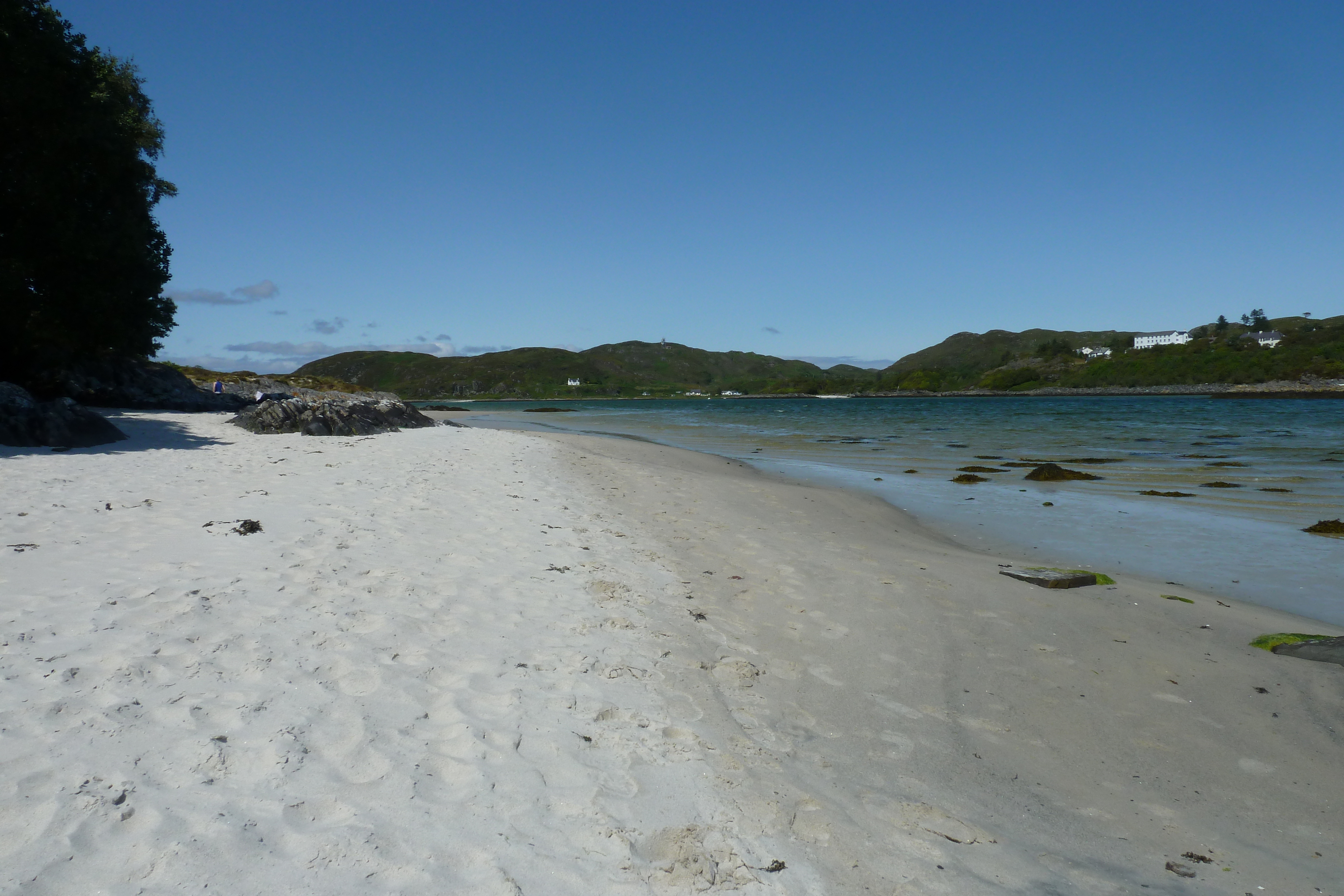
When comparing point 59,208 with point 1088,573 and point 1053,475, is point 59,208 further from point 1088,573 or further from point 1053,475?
point 1053,475

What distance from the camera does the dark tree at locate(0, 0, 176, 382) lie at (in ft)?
50.4

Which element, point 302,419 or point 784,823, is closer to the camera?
point 784,823

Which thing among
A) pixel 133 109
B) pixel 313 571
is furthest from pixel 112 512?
pixel 133 109

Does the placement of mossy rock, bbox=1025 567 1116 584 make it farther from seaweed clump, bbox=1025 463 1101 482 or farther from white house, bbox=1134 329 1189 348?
white house, bbox=1134 329 1189 348

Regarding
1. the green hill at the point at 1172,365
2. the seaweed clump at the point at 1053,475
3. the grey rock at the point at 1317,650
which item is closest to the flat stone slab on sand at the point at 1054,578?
the grey rock at the point at 1317,650

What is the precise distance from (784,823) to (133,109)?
31144mm

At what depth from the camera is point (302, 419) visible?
17781 millimetres

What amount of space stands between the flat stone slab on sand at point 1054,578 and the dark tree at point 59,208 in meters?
19.7

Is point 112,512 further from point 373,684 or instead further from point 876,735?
point 876,735

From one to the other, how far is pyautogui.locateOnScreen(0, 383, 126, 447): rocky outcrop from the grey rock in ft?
54.5

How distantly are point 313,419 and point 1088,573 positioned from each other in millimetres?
17631

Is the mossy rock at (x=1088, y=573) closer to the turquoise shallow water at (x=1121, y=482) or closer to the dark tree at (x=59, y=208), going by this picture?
the turquoise shallow water at (x=1121, y=482)

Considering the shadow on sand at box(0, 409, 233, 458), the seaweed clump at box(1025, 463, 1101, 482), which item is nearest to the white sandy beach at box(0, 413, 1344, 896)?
the shadow on sand at box(0, 409, 233, 458)

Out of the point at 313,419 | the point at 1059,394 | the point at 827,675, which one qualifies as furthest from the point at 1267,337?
the point at 827,675
